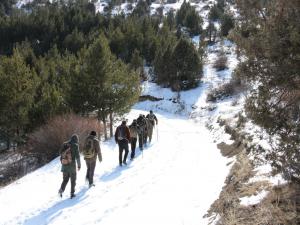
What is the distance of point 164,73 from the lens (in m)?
57.4

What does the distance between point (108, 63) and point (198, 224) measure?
73.2ft

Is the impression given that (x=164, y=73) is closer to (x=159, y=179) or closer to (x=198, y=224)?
(x=159, y=179)

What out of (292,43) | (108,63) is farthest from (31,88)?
(292,43)

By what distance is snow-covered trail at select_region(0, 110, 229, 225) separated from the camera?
11328 millimetres

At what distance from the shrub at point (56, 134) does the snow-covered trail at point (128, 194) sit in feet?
15.9

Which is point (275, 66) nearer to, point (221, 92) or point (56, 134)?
point (56, 134)

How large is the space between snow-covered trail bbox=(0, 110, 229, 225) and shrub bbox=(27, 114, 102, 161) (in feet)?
15.9

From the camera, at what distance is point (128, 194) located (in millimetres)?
13336

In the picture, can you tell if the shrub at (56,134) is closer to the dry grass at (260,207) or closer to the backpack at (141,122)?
the backpack at (141,122)

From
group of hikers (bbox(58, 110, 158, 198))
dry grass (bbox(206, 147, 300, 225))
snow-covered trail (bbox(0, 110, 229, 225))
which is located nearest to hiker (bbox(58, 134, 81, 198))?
group of hikers (bbox(58, 110, 158, 198))

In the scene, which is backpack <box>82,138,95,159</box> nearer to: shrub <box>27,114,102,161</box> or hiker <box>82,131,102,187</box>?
hiker <box>82,131,102,187</box>

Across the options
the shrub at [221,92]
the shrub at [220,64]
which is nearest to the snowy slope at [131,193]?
the shrub at [221,92]

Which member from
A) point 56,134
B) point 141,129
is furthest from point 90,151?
point 56,134

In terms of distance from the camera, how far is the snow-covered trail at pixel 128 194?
11328mm
